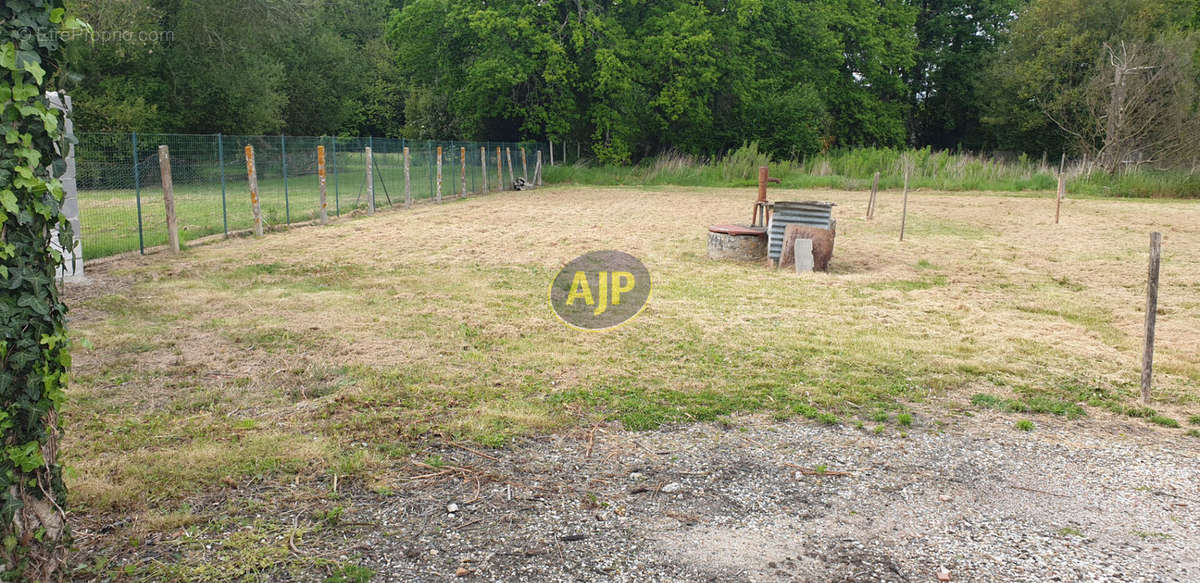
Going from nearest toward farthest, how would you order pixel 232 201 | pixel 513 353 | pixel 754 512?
pixel 754 512 < pixel 513 353 < pixel 232 201

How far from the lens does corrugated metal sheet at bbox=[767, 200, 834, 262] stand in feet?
35.7

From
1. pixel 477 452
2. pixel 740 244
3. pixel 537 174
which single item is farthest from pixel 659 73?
pixel 477 452

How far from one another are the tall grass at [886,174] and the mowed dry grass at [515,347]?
47.0ft

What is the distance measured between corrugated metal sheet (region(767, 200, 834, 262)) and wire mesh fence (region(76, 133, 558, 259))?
8.44 meters

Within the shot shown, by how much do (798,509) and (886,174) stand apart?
26.4m

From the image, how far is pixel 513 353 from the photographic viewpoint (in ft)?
21.3

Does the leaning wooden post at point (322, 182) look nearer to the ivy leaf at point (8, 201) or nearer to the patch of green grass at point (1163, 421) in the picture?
the ivy leaf at point (8, 201)

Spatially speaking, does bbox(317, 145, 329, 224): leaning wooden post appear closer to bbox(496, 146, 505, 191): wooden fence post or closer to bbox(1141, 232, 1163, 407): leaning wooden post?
bbox(496, 146, 505, 191): wooden fence post

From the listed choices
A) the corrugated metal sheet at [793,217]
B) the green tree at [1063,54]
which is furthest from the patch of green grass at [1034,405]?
the green tree at [1063,54]

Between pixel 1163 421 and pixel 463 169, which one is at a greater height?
pixel 463 169

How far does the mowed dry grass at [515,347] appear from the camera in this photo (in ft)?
15.5

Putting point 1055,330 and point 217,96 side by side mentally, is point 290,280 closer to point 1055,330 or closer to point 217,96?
point 1055,330

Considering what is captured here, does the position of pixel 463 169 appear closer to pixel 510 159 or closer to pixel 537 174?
pixel 510 159

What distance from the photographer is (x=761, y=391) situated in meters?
5.58
